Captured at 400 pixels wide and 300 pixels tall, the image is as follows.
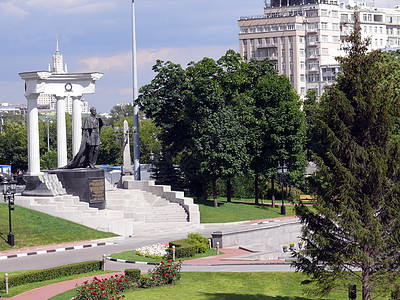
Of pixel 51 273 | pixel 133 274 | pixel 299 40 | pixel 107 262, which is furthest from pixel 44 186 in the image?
pixel 299 40

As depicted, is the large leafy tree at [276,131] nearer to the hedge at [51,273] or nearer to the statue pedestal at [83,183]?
the statue pedestal at [83,183]

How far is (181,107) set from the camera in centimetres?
5241

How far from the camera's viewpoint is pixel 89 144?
138 feet

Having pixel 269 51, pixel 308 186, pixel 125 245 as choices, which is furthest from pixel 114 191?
pixel 269 51

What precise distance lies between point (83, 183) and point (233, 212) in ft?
39.7

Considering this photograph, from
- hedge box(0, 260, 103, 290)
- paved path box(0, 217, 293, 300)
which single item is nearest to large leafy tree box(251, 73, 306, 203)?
paved path box(0, 217, 293, 300)

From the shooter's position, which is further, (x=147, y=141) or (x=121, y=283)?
(x=147, y=141)

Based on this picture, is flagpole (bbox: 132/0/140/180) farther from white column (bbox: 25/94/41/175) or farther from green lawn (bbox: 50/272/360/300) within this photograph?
green lawn (bbox: 50/272/360/300)

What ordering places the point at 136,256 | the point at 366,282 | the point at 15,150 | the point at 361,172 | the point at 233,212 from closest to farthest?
the point at 361,172 < the point at 366,282 < the point at 136,256 < the point at 233,212 < the point at 15,150

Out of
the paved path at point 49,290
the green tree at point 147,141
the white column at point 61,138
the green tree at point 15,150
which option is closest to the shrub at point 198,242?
the paved path at point 49,290

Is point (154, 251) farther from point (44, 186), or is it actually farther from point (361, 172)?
point (361, 172)

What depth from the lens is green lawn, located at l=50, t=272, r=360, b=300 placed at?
2296cm

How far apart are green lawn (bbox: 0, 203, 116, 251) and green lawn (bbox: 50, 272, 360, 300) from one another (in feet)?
37.5

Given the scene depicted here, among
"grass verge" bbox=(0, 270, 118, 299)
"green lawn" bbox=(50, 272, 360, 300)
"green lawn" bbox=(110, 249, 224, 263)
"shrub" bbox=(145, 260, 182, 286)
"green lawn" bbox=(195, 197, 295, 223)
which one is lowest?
"green lawn" bbox=(50, 272, 360, 300)
